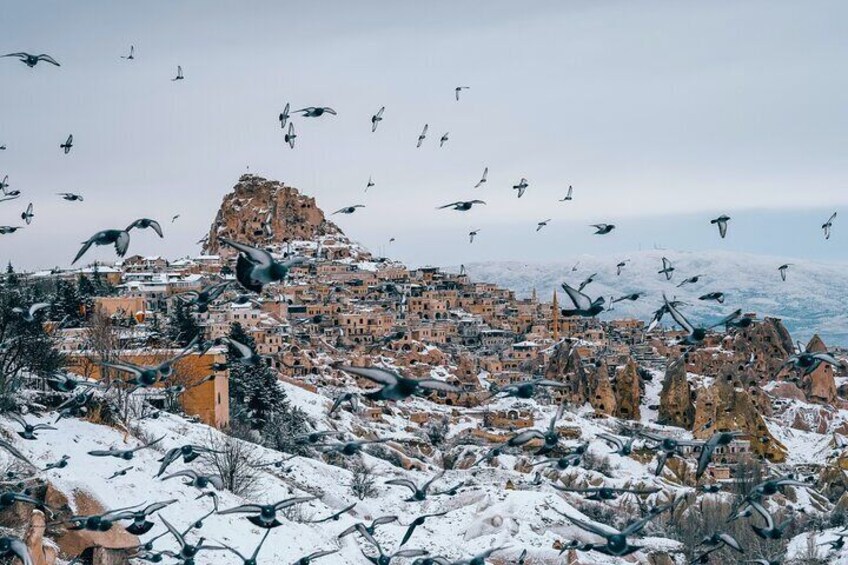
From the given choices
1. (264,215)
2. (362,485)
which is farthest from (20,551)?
(264,215)

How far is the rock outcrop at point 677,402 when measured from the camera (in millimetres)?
67500

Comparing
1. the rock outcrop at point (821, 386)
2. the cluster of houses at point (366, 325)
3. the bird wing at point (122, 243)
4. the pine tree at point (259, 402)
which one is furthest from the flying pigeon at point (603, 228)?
the rock outcrop at point (821, 386)

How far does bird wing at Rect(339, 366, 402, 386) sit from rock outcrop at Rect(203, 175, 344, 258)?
133212mm

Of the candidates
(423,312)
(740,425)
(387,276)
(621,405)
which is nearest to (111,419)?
(740,425)

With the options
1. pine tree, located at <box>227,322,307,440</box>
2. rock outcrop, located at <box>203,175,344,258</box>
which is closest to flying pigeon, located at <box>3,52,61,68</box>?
pine tree, located at <box>227,322,307,440</box>

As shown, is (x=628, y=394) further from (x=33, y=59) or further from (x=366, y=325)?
(x=33, y=59)

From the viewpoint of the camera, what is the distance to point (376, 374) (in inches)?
420

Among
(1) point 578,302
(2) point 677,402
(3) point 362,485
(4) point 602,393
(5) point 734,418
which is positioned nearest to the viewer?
(1) point 578,302

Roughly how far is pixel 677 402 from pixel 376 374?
198ft

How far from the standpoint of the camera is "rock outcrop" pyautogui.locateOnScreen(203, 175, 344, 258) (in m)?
146

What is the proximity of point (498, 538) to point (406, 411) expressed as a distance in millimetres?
32862

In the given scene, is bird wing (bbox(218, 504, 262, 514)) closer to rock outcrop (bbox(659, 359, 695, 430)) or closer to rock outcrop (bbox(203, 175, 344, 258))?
rock outcrop (bbox(659, 359, 695, 430))

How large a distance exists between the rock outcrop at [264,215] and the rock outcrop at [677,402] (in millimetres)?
83028

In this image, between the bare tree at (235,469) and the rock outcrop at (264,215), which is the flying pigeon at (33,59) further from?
the rock outcrop at (264,215)
